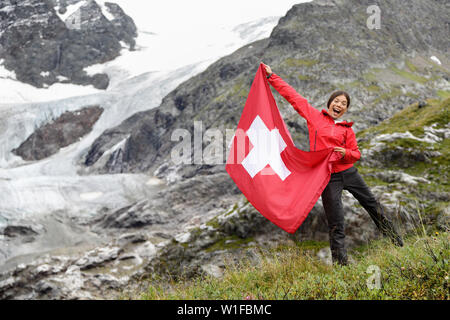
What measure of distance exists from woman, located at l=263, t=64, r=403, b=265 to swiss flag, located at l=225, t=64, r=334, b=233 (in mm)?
Answer: 204

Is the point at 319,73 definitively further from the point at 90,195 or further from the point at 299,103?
the point at 299,103

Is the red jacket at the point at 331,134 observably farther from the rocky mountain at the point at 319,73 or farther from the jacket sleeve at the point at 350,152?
the rocky mountain at the point at 319,73

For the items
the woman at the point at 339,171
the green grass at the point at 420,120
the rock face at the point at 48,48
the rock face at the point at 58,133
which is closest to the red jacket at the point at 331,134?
the woman at the point at 339,171

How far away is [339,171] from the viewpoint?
5512 mm

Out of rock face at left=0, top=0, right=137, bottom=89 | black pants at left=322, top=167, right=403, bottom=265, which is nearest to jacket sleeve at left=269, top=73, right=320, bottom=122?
black pants at left=322, top=167, right=403, bottom=265

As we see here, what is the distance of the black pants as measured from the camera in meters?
5.26

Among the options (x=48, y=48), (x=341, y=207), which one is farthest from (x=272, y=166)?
(x=48, y=48)

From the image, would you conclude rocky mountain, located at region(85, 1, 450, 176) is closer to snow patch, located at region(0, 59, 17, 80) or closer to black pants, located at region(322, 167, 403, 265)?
black pants, located at region(322, 167, 403, 265)

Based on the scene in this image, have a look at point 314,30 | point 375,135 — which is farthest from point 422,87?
point 375,135

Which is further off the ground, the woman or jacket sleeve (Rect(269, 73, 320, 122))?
jacket sleeve (Rect(269, 73, 320, 122))

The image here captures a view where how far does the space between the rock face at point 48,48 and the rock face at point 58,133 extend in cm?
5142

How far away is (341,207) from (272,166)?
1613 millimetres

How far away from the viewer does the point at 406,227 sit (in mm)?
7742
